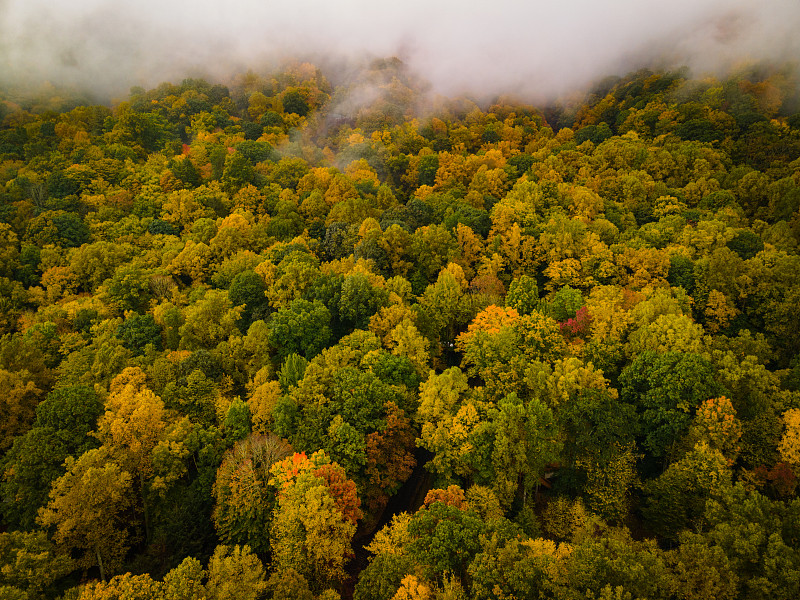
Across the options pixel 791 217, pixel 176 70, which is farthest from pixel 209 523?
pixel 176 70

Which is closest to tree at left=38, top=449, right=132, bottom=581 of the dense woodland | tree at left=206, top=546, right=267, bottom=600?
the dense woodland

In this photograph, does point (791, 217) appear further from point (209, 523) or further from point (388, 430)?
point (209, 523)

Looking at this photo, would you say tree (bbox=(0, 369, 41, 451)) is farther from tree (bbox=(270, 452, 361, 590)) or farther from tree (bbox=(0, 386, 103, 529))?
tree (bbox=(270, 452, 361, 590))

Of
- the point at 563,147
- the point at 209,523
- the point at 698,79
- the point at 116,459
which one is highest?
the point at 698,79

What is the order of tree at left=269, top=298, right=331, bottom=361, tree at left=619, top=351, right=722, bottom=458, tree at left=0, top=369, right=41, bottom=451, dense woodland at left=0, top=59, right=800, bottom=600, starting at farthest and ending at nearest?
tree at left=269, top=298, right=331, bottom=361 < tree at left=0, top=369, right=41, bottom=451 < tree at left=619, top=351, right=722, bottom=458 < dense woodland at left=0, top=59, right=800, bottom=600

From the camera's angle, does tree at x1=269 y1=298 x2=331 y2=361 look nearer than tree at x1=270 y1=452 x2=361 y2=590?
No

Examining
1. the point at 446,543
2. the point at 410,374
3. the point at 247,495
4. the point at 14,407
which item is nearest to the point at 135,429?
the point at 247,495

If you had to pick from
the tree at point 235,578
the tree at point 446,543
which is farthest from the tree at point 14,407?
the tree at point 446,543

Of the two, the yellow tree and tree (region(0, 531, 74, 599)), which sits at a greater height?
the yellow tree
